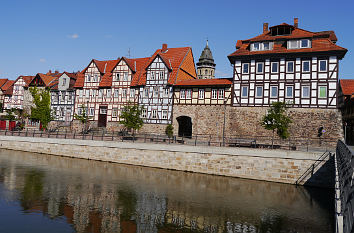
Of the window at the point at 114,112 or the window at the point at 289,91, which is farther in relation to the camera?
the window at the point at 114,112

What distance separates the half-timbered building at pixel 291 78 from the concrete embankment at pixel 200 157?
9522 millimetres

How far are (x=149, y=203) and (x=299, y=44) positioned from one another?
26.2m

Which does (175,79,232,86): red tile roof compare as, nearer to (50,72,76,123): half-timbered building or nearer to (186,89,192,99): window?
(186,89,192,99): window

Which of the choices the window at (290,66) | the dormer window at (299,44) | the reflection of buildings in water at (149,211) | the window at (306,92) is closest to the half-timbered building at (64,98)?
the window at (290,66)

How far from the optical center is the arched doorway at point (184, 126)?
128ft

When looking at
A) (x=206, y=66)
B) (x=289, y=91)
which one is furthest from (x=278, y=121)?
(x=206, y=66)

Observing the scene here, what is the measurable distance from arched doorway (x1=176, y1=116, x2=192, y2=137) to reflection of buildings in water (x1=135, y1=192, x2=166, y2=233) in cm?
2165

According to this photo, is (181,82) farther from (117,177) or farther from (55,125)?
(55,125)

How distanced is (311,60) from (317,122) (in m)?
6.93

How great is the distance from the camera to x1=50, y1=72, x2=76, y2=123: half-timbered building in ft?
161

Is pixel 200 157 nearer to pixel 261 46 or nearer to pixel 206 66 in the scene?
pixel 261 46

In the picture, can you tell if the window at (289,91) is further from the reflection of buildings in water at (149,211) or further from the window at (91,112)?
the window at (91,112)

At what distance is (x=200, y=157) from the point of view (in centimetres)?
2534

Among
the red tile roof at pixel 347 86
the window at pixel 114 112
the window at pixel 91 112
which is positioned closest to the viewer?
the window at pixel 114 112
